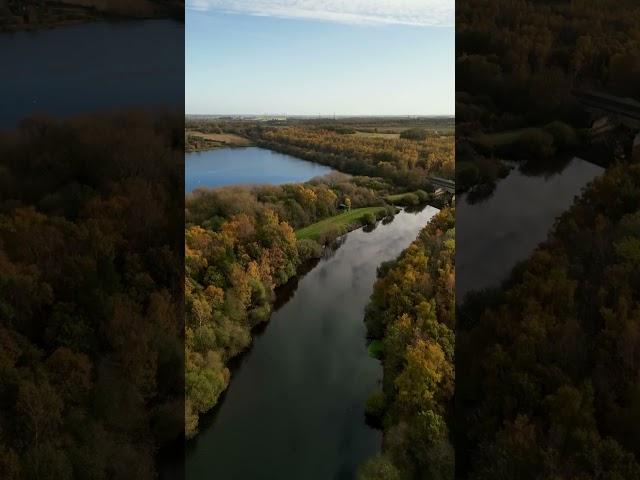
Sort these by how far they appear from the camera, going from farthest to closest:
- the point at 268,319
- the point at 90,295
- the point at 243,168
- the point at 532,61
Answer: the point at 243,168
the point at 268,319
the point at 532,61
the point at 90,295

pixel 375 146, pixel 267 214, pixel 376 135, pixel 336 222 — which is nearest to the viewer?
pixel 267 214

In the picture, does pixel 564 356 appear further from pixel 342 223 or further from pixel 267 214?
pixel 342 223

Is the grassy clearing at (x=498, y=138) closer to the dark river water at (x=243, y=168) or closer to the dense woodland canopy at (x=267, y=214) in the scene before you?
the dense woodland canopy at (x=267, y=214)

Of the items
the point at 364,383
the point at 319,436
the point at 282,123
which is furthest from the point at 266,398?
the point at 282,123

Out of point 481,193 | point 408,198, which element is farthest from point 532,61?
point 408,198

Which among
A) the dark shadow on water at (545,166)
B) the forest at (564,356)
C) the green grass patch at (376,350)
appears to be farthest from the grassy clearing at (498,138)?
the green grass patch at (376,350)

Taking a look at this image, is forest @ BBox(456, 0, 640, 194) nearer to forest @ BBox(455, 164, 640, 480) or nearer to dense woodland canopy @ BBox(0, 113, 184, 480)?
forest @ BBox(455, 164, 640, 480)

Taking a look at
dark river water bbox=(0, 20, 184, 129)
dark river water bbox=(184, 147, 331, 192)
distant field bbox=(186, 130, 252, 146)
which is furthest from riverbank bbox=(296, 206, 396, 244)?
dark river water bbox=(0, 20, 184, 129)
